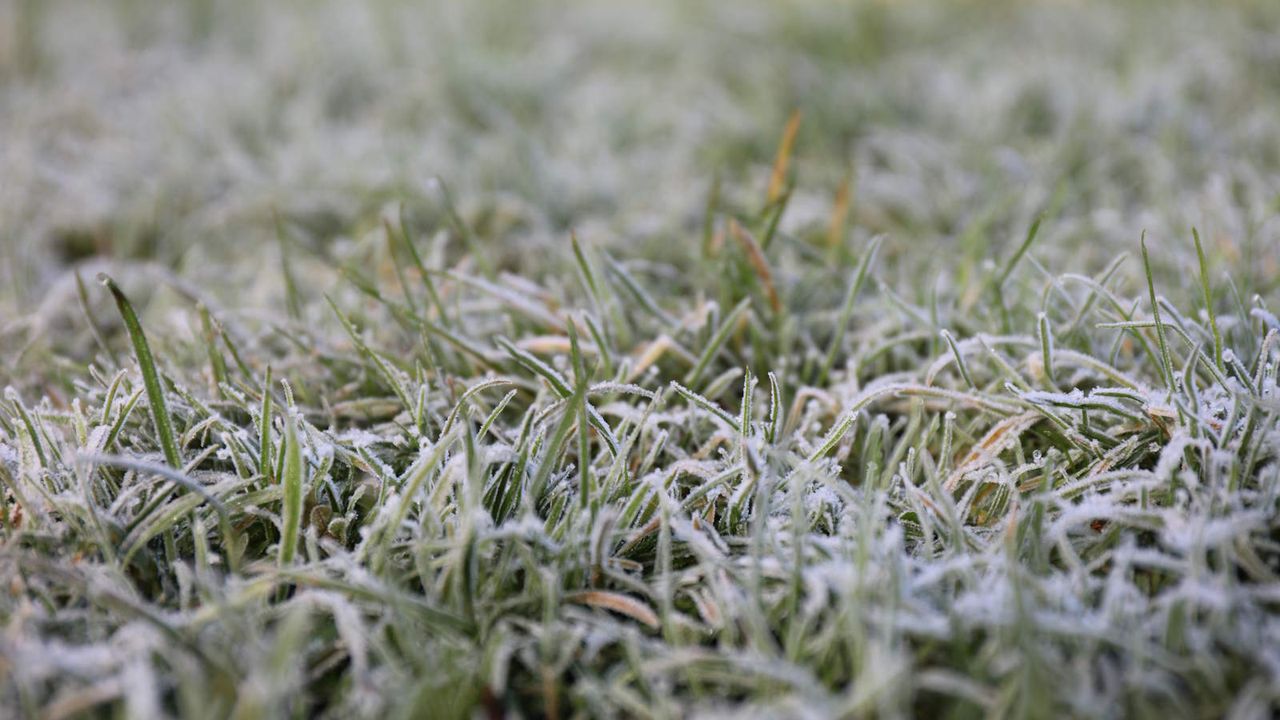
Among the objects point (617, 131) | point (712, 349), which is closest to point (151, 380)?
A: point (712, 349)

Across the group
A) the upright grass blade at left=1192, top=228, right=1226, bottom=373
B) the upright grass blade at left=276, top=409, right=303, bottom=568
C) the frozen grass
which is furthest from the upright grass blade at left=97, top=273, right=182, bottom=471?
the upright grass blade at left=1192, top=228, right=1226, bottom=373

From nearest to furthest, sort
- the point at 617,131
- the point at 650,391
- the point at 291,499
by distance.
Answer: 1. the point at 291,499
2. the point at 650,391
3. the point at 617,131

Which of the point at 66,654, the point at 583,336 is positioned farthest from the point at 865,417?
A: the point at 66,654

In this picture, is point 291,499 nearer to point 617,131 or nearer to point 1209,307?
point 1209,307

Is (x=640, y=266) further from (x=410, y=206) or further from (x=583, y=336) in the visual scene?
(x=410, y=206)

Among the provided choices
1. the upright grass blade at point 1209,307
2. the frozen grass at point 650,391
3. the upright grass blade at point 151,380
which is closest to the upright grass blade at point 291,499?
the frozen grass at point 650,391

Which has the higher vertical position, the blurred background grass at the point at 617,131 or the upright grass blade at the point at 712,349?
the blurred background grass at the point at 617,131

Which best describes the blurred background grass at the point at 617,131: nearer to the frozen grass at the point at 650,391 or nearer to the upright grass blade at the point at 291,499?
the frozen grass at the point at 650,391

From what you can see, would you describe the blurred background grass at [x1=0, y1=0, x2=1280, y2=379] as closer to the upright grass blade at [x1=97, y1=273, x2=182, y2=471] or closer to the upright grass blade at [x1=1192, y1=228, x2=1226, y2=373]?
the upright grass blade at [x1=1192, y1=228, x2=1226, y2=373]

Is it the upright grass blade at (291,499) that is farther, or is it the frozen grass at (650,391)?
the upright grass blade at (291,499)
